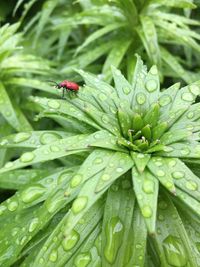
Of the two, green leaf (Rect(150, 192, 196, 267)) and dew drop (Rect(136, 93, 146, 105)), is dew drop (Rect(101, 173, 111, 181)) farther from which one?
dew drop (Rect(136, 93, 146, 105))

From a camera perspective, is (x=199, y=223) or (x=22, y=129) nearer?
(x=199, y=223)

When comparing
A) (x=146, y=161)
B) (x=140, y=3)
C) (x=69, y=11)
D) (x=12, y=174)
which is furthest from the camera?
(x=69, y=11)

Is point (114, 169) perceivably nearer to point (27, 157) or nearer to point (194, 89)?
point (27, 157)

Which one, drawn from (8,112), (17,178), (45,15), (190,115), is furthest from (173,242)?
(45,15)

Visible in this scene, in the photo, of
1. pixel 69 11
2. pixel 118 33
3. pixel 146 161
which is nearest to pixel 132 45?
pixel 118 33

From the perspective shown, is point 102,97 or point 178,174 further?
point 102,97

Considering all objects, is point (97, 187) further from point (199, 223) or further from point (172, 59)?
point (172, 59)

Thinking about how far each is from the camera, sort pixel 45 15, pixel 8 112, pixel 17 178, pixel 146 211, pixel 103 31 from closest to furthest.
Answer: pixel 146 211 → pixel 17 178 → pixel 8 112 → pixel 103 31 → pixel 45 15

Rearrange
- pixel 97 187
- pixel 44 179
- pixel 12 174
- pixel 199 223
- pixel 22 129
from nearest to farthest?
pixel 97 187 < pixel 199 223 < pixel 44 179 < pixel 12 174 < pixel 22 129
